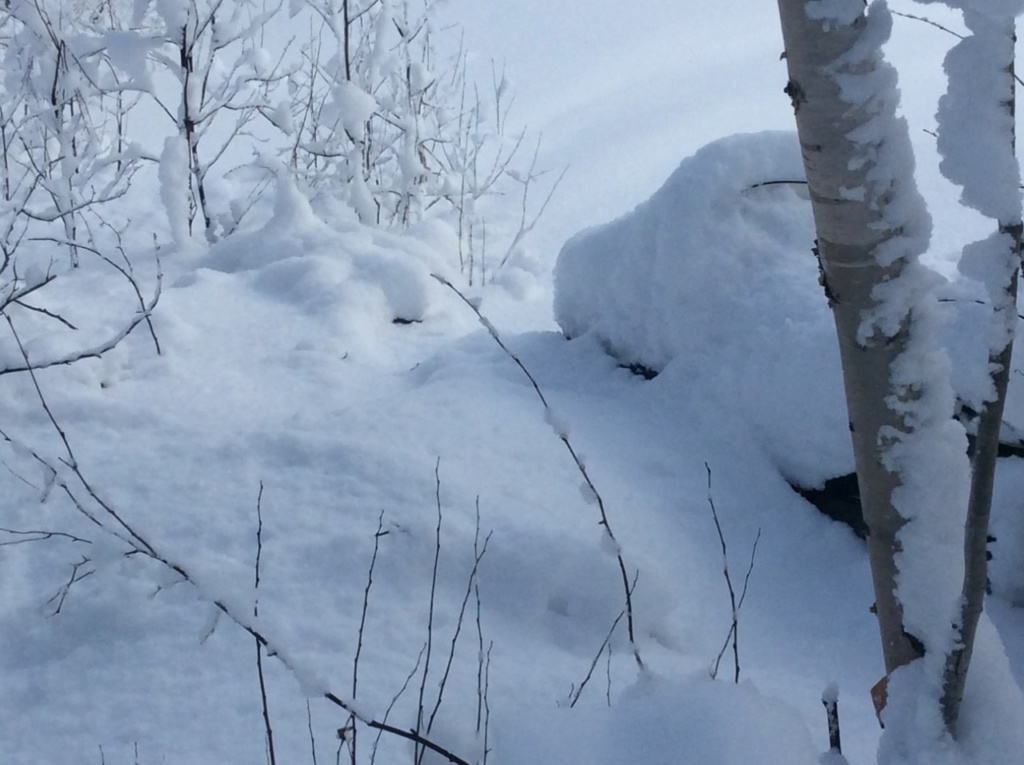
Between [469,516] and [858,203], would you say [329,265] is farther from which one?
[858,203]

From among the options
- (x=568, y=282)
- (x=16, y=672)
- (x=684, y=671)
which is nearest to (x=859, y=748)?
(x=684, y=671)

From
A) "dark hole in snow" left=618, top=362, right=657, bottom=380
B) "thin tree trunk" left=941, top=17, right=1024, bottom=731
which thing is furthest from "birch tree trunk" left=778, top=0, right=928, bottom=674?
"dark hole in snow" left=618, top=362, right=657, bottom=380

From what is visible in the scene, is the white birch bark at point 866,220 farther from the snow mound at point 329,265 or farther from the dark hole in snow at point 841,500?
the snow mound at point 329,265

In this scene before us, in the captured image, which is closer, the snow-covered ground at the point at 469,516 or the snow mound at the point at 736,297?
the snow-covered ground at the point at 469,516

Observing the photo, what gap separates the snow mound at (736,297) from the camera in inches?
99.7

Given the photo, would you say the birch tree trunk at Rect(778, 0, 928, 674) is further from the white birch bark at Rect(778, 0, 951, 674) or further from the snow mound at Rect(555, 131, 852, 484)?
the snow mound at Rect(555, 131, 852, 484)

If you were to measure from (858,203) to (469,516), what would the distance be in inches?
55.1

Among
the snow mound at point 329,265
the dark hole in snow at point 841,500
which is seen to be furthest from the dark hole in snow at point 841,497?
the snow mound at point 329,265

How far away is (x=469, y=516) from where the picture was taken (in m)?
2.14

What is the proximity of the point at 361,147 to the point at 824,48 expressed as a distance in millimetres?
5226

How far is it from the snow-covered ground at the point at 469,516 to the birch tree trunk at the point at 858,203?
34cm

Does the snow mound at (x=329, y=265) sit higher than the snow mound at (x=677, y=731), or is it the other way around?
the snow mound at (x=329, y=265)

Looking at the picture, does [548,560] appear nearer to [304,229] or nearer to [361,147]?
[304,229]

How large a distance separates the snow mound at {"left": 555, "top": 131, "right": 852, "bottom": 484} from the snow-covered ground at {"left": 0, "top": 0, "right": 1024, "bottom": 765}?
11 millimetres
